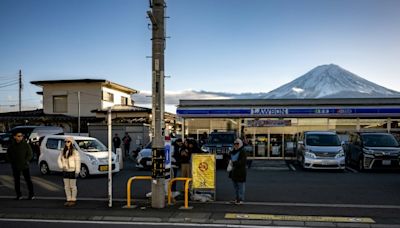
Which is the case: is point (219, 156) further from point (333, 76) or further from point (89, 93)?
point (333, 76)

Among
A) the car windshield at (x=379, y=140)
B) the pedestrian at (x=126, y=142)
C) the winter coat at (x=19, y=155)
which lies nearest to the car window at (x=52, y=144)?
the winter coat at (x=19, y=155)

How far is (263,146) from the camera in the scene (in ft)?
90.6

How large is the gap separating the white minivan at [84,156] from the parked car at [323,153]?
8.69 metres

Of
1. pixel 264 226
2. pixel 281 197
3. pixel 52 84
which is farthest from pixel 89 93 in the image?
pixel 264 226

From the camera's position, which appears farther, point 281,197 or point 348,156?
point 348,156

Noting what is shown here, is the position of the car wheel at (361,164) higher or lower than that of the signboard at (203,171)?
lower

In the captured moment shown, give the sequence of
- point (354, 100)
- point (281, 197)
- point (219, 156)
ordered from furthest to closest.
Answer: point (354, 100), point (219, 156), point (281, 197)

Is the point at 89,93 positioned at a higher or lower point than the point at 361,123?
higher

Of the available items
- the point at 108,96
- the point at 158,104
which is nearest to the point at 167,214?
the point at 158,104

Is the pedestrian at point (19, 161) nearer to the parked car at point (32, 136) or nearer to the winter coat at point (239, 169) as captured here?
the winter coat at point (239, 169)

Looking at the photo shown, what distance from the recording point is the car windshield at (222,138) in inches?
867

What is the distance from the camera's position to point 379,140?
20047 millimetres

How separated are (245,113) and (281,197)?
15.3 meters

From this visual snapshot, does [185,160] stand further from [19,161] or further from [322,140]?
[322,140]
